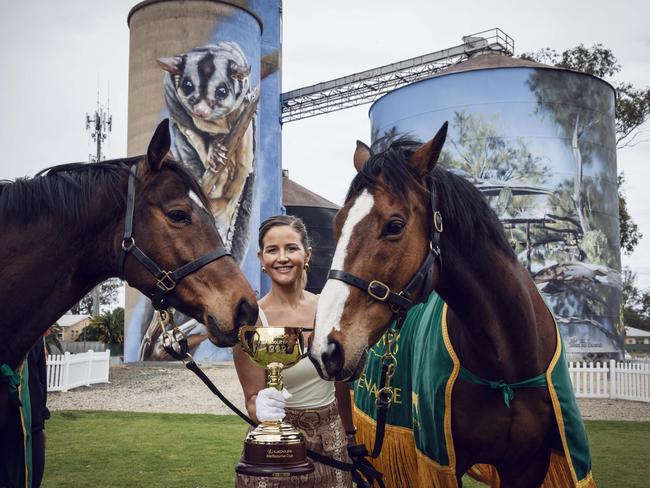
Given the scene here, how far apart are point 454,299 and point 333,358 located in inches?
34.2

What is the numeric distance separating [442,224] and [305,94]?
3497 cm

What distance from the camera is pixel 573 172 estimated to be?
926 inches

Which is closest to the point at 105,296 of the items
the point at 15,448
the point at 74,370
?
the point at 74,370

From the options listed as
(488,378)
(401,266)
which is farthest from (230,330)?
(488,378)

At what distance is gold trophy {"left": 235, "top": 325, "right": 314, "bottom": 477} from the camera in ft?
7.44

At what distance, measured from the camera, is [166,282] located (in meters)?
2.74

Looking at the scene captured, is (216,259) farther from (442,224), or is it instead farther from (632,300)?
(632,300)

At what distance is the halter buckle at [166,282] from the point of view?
107 inches

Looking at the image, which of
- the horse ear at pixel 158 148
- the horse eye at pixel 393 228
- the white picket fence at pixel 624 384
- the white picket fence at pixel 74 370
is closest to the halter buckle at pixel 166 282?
the horse ear at pixel 158 148

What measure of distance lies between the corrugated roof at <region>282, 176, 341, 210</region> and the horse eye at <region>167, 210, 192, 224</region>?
33.5 metres

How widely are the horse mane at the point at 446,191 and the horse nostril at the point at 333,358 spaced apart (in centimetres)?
72

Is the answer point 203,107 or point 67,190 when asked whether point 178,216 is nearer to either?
point 67,190

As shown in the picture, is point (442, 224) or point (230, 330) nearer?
point (230, 330)

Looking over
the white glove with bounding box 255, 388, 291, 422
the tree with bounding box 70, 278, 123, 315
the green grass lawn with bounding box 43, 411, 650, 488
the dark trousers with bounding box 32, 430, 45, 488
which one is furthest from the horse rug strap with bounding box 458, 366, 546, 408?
the tree with bounding box 70, 278, 123, 315
